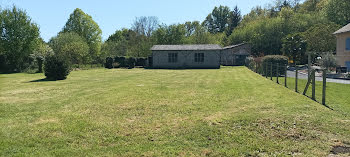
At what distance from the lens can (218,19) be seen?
301 ft

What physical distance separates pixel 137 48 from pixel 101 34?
1118 cm

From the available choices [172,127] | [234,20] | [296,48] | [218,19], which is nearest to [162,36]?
[296,48]

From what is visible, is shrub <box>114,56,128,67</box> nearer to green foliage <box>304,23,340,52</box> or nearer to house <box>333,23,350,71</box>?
green foliage <box>304,23,340,52</box>

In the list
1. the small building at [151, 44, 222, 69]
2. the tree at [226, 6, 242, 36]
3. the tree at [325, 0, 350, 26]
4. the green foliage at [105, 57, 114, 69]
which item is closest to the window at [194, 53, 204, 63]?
Result: the small building at [151, 44, 222, 69]

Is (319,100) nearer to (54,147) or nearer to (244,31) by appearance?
(54,147)

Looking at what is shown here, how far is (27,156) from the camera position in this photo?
4.01 metres

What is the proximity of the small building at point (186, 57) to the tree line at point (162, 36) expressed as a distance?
34.1ft

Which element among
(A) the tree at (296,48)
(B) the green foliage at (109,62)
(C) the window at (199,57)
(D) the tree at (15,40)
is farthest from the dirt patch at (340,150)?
(B) the green foliage at (109,62)

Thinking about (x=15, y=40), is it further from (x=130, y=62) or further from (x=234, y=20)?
(x=234, y=20)

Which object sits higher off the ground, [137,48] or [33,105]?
[137,48]

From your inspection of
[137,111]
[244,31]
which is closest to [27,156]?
[137,111]

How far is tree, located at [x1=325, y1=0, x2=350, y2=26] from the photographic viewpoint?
40.0 metres

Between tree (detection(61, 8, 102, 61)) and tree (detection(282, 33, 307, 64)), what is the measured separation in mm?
36786

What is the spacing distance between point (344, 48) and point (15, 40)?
3693cm
